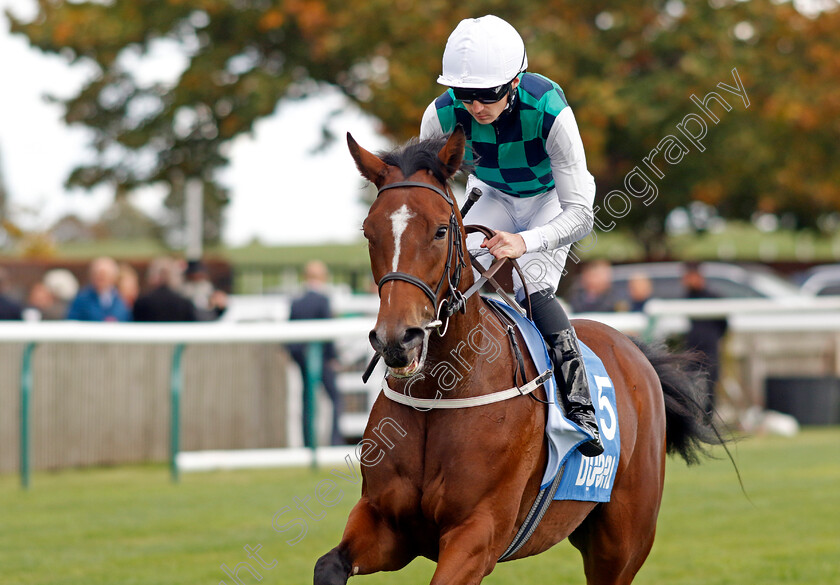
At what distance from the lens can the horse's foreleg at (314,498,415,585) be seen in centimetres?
343

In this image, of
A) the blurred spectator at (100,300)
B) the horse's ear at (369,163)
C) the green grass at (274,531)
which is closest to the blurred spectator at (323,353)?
the green grass at (274,531)

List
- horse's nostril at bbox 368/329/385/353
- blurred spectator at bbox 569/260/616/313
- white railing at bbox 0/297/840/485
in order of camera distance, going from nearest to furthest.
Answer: horse's nostril at bbox 368/329/385/353
white railing at bbox 0/297/840/485
blurred spectator at bbox 569/260/616/313

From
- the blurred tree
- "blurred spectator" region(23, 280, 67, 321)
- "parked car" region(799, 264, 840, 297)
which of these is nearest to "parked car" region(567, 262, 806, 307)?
"parked car" region(799, 264, 840, 297)

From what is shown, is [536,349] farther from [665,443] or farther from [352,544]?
[665,443]

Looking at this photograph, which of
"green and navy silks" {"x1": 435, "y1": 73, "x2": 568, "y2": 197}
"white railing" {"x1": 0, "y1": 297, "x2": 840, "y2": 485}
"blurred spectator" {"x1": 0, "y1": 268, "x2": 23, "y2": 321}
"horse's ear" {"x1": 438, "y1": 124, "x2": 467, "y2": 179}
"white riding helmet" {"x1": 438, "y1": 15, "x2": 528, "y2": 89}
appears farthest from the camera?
"blurred spectator" {"x1": 0, "y1": 268, "x2": 23, "y2": 321}

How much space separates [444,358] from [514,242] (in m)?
0.49

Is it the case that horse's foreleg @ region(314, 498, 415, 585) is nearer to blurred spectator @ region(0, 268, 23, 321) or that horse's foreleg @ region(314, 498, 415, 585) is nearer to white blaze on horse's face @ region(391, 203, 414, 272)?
white blaze on horse's face @ region(391, 203, 414, 272)

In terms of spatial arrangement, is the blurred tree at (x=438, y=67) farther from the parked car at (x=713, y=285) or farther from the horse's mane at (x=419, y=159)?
the horse's mane at (x=419, y=159)

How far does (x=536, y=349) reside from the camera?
4023mm

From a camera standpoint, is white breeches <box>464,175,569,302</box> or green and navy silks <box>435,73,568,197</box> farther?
white breeches <box>464,175,569,302</box>

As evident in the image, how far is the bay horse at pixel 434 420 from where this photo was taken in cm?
331

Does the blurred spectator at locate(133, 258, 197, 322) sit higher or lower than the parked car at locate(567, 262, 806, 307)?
higher

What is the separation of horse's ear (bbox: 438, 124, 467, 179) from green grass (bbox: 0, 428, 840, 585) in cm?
277

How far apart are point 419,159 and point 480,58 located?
1.50 feet
